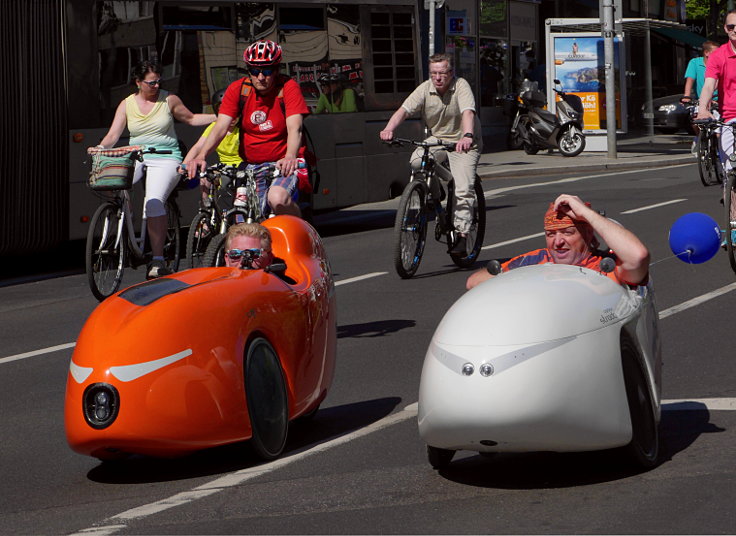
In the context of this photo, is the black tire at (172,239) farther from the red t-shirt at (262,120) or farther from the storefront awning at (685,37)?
the storefront awning at (685,37)

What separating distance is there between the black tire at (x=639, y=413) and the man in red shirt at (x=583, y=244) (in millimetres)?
421

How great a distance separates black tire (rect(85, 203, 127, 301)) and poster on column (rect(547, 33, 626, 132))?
2058 cm

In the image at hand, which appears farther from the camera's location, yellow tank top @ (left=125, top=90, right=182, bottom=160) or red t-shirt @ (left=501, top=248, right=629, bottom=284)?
yellow tank top @ (left=125, top=90, right=182, bottom=160)

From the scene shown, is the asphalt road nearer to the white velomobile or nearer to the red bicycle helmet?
the white velomobile

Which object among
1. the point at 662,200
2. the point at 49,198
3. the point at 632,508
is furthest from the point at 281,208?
the point at 662,200

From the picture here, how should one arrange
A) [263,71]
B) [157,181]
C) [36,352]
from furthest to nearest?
[157,181]
[36,352]
[263,71]

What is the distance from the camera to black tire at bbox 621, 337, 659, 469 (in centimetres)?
565

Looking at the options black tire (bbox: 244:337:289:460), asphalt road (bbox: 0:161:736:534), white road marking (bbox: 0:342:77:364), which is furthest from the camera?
white road marking (bbox: 0:342:77:364)

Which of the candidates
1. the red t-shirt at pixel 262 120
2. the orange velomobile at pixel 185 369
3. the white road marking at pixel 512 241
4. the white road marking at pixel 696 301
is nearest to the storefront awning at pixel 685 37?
the white road marking at pixel 512 241

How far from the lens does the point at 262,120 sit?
31.0 feet

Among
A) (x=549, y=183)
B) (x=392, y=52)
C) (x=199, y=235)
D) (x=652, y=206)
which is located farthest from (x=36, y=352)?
(x=549, y=183)

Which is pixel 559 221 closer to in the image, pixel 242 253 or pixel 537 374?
pixel 537 374

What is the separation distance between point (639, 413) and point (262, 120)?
436 cm

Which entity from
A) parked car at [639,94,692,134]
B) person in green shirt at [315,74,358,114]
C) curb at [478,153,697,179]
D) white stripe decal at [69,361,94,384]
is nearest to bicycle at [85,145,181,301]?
person in green shirt at [315,74,358,114]
